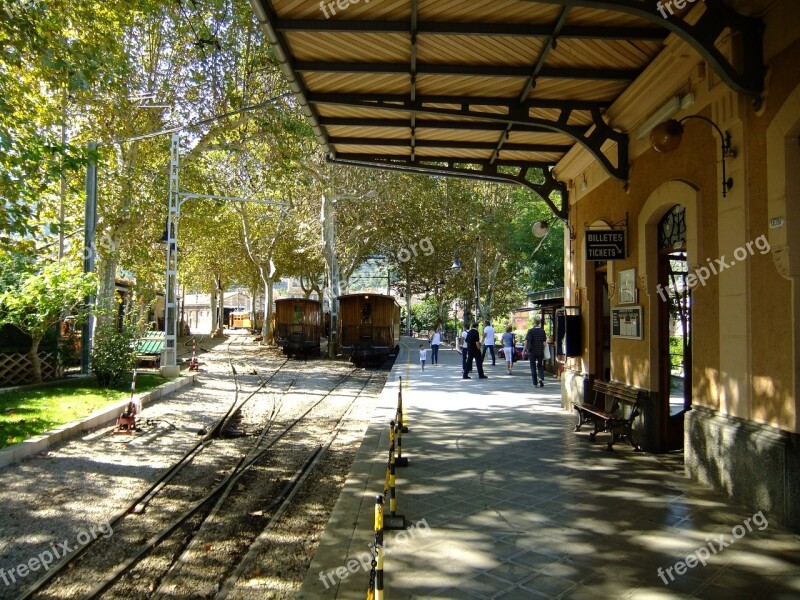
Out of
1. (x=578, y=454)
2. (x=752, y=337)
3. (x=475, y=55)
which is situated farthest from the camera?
(x=578, y=454)

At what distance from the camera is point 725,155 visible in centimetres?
574

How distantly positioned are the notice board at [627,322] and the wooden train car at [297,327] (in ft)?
70.7

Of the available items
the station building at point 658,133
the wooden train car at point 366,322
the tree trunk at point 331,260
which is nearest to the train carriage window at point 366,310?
the wooden train car at point 366,322

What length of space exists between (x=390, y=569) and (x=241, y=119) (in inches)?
595

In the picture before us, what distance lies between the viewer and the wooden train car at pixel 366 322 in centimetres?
2669

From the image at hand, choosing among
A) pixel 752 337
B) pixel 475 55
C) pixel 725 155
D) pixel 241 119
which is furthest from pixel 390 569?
pixel 241 119

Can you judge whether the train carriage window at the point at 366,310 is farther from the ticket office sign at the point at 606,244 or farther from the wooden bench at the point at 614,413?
the ticket office sign at the point at 606,244

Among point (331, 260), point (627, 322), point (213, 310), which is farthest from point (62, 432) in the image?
point (213, 310)

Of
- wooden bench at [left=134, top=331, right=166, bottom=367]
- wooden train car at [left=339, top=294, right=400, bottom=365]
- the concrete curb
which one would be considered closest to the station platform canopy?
the concrete curb

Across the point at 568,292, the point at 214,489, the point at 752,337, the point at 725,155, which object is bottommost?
the point at 214,489

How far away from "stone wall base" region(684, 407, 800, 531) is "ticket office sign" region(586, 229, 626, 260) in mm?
2690

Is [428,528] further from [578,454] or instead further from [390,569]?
[578,454]

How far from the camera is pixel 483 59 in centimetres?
672

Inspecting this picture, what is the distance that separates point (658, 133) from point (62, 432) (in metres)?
9.43
